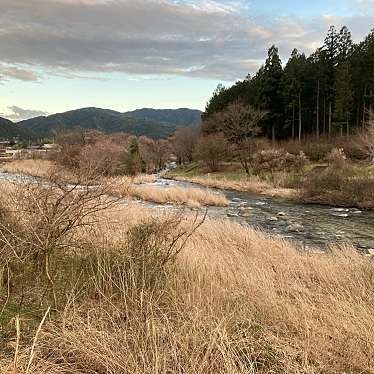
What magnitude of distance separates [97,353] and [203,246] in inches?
220

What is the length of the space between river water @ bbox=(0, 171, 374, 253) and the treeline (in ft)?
83.6

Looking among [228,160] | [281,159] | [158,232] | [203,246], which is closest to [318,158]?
[281,159]

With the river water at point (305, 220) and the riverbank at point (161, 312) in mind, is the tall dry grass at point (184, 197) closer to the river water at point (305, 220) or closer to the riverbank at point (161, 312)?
the river water at point (305, 220)

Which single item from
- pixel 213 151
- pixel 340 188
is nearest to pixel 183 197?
pixel 340 188

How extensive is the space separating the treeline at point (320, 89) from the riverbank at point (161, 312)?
41774 mm

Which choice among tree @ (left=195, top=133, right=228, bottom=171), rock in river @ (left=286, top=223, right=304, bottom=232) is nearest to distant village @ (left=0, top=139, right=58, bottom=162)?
tree @ (left=195, top=133, right=228, bottom=171)

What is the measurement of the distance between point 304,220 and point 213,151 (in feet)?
94.0

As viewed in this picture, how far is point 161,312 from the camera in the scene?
365 cm

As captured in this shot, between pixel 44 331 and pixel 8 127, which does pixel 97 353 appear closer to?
pixel 44 331

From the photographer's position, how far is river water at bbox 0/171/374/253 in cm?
1350

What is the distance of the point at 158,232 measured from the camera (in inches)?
209

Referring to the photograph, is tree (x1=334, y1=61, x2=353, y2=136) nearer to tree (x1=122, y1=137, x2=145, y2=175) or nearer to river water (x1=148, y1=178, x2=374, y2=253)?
river water (x1=148, y1=178, x2=374, y2=253)

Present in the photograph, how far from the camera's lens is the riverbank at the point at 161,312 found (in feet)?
10.0

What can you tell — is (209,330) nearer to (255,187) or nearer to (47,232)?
(47,232)
